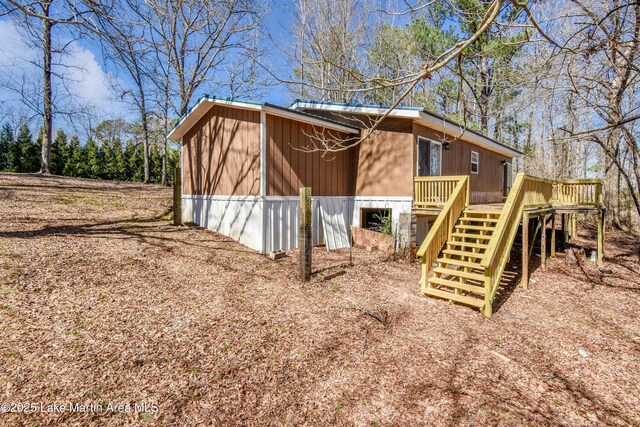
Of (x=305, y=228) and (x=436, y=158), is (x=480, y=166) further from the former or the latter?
(x=305, y=228)

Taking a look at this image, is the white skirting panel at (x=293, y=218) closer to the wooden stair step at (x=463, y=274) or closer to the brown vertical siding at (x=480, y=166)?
the brown vertical siding at (x=480, y=166)

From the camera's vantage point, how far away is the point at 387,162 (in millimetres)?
9789

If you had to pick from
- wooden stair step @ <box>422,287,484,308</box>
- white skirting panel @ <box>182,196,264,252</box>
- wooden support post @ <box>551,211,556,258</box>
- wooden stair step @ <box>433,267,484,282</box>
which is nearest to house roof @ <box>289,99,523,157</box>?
wooden support post @ <box>551,211,556,258</box>

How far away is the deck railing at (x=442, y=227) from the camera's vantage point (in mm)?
6240

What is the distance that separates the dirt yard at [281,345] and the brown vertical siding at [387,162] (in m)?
3.32

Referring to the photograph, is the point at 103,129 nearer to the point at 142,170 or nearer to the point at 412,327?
the point at 142,170

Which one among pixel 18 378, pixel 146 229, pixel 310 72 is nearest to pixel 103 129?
pixel 310 72

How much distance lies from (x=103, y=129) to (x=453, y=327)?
4167 cm

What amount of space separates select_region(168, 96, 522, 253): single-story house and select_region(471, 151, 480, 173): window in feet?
4.13

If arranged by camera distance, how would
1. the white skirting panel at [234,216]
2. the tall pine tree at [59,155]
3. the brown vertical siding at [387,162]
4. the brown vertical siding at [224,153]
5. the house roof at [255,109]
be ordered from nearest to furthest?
the house roof at [255,109]
the white skirting panel at [234,216]
the brown vertical siding at [224,153]
the brown vertical siding at [387,162]
the tall pine tree at [59,155]

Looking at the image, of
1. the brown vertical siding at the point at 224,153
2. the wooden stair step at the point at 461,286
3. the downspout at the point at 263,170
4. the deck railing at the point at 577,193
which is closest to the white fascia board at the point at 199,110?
the brown vertical siding at the point at 224,153

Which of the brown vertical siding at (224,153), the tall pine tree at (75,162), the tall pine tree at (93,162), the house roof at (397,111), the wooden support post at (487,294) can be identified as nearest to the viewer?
the wooden support post at (487,294)

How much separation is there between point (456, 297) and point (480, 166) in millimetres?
9980

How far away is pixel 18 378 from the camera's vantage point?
3.07 metres
